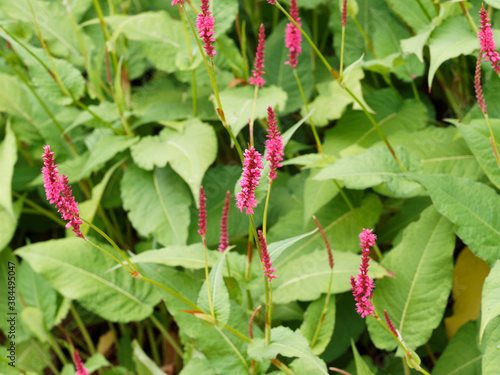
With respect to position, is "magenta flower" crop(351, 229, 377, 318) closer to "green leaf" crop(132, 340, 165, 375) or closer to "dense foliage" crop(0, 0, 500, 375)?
"dense foliage" crop(0, 0, 500, 375)

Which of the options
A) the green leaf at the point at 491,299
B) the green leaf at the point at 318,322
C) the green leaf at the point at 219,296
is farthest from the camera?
the green leaf at the point at 318,322

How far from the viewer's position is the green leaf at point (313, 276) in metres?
1.73

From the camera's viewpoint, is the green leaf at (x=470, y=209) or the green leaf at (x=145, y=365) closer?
the green leaf at (x=470, y=209)

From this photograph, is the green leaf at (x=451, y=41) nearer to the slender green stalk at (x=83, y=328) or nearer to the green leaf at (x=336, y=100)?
the green leaf at (x=336, y=100)

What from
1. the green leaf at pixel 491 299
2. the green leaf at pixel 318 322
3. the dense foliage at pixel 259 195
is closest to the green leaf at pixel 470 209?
the dense foliage at pixel 259 195

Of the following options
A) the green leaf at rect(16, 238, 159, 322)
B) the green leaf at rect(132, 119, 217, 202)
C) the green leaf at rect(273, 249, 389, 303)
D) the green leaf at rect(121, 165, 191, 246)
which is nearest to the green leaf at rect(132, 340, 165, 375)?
the green leaf at rect(16, 238, 159, 322)

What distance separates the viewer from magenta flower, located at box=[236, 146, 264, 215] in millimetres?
1087

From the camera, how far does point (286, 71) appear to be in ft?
8.05

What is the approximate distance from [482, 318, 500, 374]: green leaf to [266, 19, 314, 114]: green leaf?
124cm

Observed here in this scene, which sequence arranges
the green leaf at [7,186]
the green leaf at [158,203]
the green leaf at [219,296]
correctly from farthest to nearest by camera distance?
the green leaf at [7,186]
the green leaf at [158,203]
the green leaf at [219,296]

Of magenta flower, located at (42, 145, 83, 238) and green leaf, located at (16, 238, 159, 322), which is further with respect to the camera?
green leaf, located at (16, 238, 159, 322)

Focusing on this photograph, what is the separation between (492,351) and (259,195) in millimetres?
751


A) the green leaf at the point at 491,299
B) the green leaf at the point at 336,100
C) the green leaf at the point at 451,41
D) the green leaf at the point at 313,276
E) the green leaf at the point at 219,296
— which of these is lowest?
the green leaf at the point at 313,276

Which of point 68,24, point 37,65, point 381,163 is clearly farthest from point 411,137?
point 68,24
